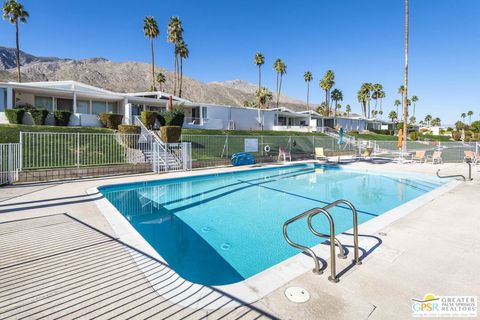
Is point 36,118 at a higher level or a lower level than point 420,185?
higher

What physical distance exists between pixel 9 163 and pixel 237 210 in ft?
28.2

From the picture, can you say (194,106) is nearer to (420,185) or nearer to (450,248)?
(420,185)

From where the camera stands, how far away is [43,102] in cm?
2092

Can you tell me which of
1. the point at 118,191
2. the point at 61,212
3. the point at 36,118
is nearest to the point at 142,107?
the point at 36,118

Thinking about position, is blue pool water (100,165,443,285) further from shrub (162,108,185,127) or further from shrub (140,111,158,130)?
shrub (162,108,185,127)

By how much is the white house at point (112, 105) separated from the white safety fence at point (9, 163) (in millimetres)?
9846

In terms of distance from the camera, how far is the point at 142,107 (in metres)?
25.8

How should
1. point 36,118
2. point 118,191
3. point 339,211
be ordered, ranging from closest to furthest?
→ point 339,211 < point 118,191 < point 36,118

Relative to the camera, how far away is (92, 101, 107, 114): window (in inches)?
926

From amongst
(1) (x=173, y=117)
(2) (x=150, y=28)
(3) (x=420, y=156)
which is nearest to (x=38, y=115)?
(1) (x=173, y=117)

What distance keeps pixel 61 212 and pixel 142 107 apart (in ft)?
71.4

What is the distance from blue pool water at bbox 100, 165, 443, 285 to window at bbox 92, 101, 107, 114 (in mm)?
17106

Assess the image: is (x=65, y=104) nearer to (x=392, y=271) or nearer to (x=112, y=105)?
(x=112, y=105)

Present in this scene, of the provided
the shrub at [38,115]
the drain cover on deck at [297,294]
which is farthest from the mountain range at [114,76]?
the drain cover on deck at [297,294]
